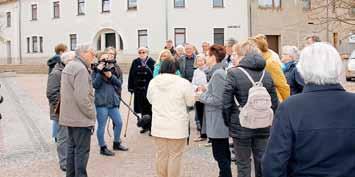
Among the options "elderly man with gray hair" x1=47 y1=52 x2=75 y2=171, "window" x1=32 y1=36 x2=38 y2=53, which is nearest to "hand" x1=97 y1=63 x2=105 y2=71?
"elderly man with gray hair" x1=47 y1=52 x2=75 y2=171

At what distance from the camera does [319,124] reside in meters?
2.84

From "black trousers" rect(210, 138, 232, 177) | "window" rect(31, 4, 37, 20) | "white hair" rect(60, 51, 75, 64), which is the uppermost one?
"window" rect(31, 4, 37, 20)

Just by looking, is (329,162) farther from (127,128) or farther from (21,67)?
(21,67)

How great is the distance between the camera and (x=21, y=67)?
4456 cm

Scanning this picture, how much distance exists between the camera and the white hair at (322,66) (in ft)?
9.38

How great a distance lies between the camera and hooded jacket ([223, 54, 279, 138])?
5387 mm

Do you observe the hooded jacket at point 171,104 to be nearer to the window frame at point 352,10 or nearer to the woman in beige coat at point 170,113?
the woman in beige coat at point 170,113

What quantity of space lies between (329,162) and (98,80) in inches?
230

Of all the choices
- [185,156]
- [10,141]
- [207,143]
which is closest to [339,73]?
[185,156]

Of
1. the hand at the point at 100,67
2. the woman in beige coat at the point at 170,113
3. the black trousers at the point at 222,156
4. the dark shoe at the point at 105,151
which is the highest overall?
the hand at the point at 100,67

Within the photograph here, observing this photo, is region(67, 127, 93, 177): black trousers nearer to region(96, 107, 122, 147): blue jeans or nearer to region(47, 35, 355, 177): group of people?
region(47, 35, 355, 177): group of people

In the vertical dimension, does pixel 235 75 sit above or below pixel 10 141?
above

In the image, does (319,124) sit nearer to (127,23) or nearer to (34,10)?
(127,23)

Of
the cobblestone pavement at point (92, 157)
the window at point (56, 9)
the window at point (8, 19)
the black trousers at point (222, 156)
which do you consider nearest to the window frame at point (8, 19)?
the window at point (8, 19)
